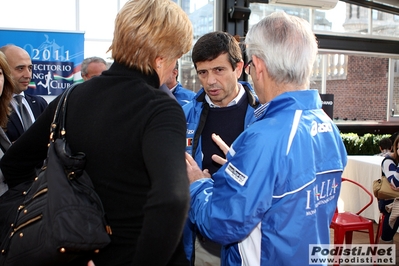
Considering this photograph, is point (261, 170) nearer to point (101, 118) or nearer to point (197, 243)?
point (101, 118)

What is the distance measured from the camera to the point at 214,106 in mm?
2221

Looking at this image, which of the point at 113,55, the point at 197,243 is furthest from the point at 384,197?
the point at 113,55

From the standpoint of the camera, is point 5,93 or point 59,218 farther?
point 5,93

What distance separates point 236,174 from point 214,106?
1.04 metres

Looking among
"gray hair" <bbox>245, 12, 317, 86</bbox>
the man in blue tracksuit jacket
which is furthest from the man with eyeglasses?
"gray hair" <bbox>245, 12, 317, 86</bbox>

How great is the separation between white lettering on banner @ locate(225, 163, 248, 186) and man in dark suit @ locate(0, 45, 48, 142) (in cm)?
151

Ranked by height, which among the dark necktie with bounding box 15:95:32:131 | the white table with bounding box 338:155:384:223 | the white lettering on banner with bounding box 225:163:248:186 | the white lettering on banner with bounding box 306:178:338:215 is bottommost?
the white table with bounding box 338:155:384:223

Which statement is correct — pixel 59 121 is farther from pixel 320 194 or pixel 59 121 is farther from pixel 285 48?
pixel 320 194

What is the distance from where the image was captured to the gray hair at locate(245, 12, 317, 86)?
1.28 m

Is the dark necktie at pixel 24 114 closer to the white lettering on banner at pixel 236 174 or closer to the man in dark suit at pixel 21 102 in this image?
the man in dark suit at pixel 21 102

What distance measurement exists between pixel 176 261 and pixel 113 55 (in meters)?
0.58

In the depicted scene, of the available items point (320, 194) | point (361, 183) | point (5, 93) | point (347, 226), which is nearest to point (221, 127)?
point (320, 194)

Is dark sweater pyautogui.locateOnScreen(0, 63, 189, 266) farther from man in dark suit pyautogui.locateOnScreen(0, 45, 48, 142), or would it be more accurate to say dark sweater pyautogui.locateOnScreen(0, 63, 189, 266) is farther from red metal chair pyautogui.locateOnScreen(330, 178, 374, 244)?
red metal chair pyautogui.locateOnScreen(330, 178, 374, 244)

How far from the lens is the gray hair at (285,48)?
1282 mm
